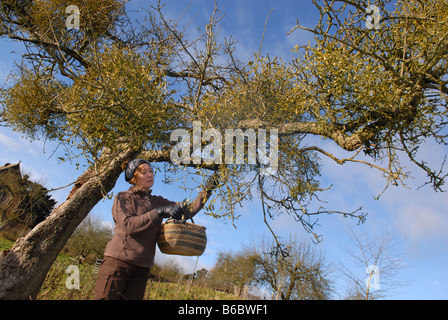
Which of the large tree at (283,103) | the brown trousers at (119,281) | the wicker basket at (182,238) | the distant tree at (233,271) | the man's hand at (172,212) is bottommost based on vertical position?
the brown trousers at (119,281)

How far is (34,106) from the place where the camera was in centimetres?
476

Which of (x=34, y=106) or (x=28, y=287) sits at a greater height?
(x=34, y=106)

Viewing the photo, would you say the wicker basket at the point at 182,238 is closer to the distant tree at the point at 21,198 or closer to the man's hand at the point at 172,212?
the man's hand at the point at 172,212

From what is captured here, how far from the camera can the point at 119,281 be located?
2.44 meters

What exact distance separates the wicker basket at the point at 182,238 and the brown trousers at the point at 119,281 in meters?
0.33

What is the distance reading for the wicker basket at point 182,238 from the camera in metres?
2.35

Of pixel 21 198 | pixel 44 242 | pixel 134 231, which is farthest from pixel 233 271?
pixel 134 231

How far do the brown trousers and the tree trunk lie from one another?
1.54 m

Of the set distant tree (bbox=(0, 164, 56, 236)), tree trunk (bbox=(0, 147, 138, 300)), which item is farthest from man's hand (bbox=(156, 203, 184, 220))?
distant tree (bbox=(0, 164, 56, 236))

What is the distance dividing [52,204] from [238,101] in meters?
21.4

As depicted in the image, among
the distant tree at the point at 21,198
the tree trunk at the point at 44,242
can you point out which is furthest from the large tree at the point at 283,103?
the distant tree at the point at 21,198

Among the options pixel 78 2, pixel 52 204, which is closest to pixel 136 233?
pixel 78 2
